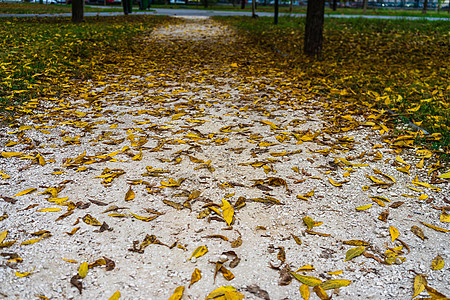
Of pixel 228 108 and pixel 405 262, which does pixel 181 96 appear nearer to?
pixel 228 108

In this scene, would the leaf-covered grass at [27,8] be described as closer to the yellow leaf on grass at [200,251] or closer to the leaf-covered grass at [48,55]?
the leaf-covered grass at [48,55]

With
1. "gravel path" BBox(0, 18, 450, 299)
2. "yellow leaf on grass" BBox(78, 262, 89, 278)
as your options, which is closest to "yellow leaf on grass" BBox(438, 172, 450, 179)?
"gravel path" BBox(0, 18, 450, 299)

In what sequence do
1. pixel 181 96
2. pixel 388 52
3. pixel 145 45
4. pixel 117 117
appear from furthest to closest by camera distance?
pixel 145 45
pixel 388 52
pixel 181 96
pixel 117 117

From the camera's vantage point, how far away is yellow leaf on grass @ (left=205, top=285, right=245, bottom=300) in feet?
6.98

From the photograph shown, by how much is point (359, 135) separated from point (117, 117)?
9.89 feet

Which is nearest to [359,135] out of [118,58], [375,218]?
[375,218]

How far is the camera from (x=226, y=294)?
84.1 inches

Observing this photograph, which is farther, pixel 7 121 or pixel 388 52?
pixel 388 52

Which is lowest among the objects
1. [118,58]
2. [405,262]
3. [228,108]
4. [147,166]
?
[405,262]

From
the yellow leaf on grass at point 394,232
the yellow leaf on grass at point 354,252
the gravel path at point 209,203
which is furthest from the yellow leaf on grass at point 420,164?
the yellow leaf on grass at point 354,252

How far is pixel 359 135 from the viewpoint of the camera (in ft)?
14.7

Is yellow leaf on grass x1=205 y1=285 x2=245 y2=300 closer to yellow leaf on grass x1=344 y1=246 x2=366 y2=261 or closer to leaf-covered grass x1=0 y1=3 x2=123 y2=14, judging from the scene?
yellow leaf on grass x1=344 y1=246 x2=366 y2=261

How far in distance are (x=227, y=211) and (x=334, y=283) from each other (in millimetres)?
965

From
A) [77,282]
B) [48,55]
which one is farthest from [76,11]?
[77,282]
